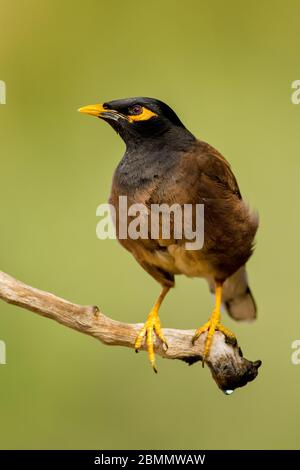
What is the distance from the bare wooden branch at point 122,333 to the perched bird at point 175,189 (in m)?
0.05

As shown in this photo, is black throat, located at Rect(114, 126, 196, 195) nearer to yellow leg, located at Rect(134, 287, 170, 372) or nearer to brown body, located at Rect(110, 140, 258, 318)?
brown body, located at Rect(110, 140, 258, 318)

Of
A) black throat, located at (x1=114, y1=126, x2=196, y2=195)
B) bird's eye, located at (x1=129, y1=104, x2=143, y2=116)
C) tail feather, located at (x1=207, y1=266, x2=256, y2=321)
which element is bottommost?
tail feather, located at (x1=207, y1=266, x2=256, y2=321)

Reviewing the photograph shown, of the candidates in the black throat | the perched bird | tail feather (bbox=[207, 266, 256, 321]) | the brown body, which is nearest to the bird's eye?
the perched bird

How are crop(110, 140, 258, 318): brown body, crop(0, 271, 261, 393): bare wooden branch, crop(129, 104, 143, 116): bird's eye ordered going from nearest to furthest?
crop(0, 271, 261, 393): bare wooden branch < crop(110, 140, 258, 318): brown body < crop(129, 104, 143, 116): bird's eye

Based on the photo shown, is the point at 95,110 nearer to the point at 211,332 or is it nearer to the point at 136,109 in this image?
the point at 136,109

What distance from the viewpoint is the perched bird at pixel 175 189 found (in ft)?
12.6

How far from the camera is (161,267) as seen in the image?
163 inches

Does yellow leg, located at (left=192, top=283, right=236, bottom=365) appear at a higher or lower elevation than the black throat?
lower

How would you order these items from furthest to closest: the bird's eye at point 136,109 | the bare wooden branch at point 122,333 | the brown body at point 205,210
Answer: the bird's eye at point 136,109, the brown body at point 205,210, the bare wooden branch at point 122,333

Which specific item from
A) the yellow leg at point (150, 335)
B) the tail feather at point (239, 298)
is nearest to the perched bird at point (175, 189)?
the yellow leg at point (150, 335)

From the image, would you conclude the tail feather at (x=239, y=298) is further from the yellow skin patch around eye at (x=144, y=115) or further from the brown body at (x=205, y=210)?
the yellow skin patch around eye at (x=144, y=115)

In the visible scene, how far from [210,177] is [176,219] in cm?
32

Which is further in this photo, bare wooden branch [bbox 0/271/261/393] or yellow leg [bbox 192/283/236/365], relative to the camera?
yellow leg [bbox 192/283/236/365]

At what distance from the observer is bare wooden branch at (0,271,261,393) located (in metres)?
3.42
